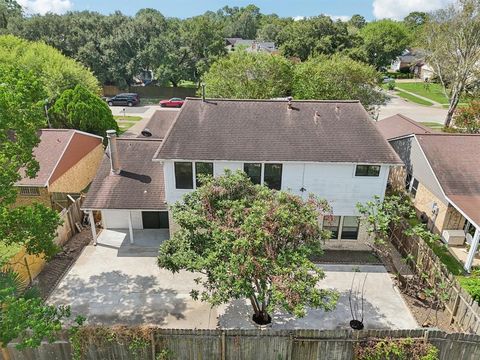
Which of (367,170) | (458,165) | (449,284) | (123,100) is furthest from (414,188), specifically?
(123,100)

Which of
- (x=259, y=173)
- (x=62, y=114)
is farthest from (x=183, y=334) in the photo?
(x=62, y=114)

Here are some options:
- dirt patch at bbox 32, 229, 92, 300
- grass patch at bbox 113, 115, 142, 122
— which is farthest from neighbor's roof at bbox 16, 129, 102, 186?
grass patch at bbox 113, 115, 142, 122

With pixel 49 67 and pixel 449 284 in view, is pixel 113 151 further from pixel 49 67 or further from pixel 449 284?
pixel 49 67

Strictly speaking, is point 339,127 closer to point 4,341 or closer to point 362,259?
point 362,259

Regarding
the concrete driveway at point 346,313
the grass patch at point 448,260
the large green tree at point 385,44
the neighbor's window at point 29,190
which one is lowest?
the concrete driveway at point 346,313

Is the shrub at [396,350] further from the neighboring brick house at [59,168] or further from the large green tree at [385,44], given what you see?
the large green tree at [385,44]

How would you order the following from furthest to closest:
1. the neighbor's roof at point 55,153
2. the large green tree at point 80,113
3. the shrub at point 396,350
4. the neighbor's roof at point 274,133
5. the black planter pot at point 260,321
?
the large green tree at point 80,113
the neighbor's roof at point 55,153
the neighbor's roof at point 274,133
the black planter pot at point 260,321
the shrub at point 396,350

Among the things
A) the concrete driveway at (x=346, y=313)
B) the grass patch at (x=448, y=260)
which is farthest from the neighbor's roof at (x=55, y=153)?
the grass patch at (x=448, y=260)
